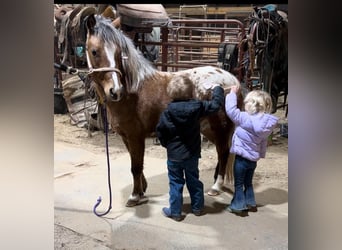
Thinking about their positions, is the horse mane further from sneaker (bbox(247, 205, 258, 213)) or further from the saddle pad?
sneaker (bbox(247, 205, 258, 213))

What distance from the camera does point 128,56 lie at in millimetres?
1885

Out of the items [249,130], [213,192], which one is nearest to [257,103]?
[249,130]

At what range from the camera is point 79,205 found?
6.10ft

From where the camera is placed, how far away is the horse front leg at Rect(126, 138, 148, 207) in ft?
6.23

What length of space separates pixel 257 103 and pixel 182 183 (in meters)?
0.47

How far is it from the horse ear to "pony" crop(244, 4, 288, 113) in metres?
0.67

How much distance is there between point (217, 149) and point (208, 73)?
344mm

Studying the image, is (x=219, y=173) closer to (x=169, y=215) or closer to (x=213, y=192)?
(x=213, y=192)

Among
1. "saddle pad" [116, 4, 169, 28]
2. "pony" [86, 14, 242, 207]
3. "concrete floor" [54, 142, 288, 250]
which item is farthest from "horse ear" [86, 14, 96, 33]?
"concrete floor" [54, 142, 288, 250]

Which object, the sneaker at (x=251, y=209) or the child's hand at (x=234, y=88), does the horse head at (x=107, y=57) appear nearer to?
the child's hand at (x=234, y=88)

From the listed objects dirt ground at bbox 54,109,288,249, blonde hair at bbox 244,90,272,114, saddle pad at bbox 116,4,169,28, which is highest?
saddle pad at bbox 116,4,169,28
